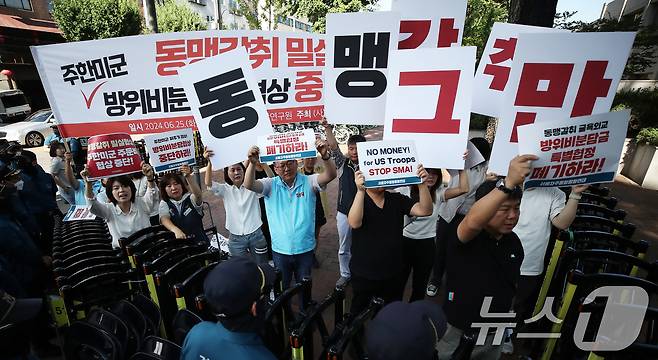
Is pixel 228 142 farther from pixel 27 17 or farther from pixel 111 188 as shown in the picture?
pixel 27 17

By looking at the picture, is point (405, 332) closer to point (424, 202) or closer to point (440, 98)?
point (424, 202)

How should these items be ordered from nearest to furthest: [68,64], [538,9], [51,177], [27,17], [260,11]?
[68,64], [538,9], [51,177], [260,11], [27,17]

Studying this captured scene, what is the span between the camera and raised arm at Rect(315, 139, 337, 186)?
10.3 feet

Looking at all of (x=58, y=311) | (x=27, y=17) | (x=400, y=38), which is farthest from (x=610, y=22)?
(x=27, y=17)

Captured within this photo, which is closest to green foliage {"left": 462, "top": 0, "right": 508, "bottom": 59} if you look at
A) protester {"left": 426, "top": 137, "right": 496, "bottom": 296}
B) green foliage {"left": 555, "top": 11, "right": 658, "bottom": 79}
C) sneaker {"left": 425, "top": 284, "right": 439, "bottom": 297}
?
green foliage {"left": 555, "top": 11, "right": 658, "bottom": 79}

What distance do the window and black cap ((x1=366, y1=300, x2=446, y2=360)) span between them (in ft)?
95.7

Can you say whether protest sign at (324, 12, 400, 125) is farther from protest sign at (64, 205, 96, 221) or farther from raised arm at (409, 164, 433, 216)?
protest sign at (64, 205, 96, 221)

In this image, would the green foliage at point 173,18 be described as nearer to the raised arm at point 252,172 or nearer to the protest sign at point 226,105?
the protest sign at point 226,105

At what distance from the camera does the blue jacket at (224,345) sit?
152 cm

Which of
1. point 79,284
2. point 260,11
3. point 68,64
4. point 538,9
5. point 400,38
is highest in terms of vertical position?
point 260,11

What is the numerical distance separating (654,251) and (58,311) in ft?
26.5

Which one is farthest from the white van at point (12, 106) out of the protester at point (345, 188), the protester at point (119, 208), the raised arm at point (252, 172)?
the protester at point (345, 188)

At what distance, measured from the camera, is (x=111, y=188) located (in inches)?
142

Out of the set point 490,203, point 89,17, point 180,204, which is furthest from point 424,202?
point 89,17
